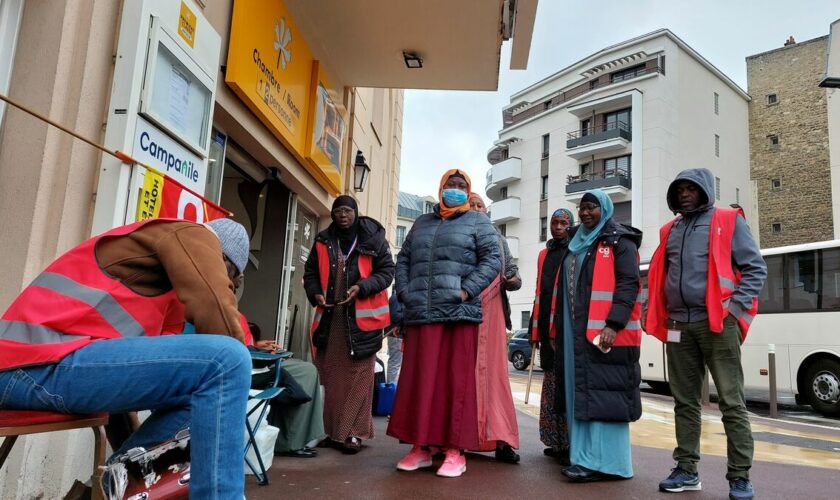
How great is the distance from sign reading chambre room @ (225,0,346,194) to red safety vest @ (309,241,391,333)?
1345 mm

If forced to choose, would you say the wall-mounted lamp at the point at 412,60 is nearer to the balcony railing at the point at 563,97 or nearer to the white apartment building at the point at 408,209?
the balcony railing at the point at 563,97

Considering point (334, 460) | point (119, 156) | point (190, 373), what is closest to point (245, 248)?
point (190, 373)

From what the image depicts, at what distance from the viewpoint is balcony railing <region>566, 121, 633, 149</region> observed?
3309 centimetres

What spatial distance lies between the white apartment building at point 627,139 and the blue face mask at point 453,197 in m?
28.1

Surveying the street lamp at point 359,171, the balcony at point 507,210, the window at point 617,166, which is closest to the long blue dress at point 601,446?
the street lamp at point 359,171

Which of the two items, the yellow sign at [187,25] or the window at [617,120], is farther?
the window at [617,120]

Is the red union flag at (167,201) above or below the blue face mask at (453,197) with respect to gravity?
below

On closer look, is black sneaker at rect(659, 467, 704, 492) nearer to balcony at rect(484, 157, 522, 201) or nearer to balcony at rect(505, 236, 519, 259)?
balcony at rect(505, 236, 519, 259)

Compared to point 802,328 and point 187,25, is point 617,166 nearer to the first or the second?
point 802,328

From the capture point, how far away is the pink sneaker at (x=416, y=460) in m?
3.88

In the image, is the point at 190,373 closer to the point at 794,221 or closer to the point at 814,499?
the point at 814,499

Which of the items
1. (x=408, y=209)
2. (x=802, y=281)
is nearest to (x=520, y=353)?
(x=802, y=281)

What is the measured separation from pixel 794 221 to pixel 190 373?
114 feet

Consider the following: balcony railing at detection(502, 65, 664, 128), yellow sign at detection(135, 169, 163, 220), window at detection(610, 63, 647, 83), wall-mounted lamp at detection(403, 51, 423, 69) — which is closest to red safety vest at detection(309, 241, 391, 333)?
yellow sign at detection(135, 169, 163, 220)
